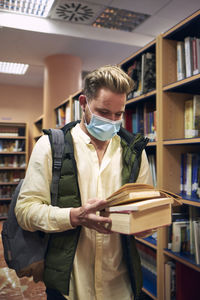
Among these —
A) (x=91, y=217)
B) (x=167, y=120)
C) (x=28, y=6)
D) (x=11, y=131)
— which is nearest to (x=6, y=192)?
(x=11, y=131)

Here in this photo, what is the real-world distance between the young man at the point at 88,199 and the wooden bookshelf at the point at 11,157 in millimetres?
5620

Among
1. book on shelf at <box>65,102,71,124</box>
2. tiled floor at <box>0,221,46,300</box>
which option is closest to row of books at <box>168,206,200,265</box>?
tiled floor at <box>0,221,46,300</box>

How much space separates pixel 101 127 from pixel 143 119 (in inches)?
49.7

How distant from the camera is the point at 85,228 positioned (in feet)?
3.51

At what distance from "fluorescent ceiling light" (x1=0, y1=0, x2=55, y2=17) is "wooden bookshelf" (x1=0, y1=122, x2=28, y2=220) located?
134 inches

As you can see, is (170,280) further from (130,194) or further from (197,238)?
(130,194)

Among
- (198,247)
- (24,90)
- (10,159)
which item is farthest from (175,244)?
(24,90)

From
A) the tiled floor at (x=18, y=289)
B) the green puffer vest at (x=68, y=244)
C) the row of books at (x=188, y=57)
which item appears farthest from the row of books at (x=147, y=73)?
the tiled floor at (x=18, y=289)

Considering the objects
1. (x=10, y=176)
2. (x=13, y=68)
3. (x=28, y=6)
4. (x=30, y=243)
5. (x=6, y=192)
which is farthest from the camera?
(x=10, y=176)

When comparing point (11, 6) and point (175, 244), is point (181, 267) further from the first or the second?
point (11, 6)

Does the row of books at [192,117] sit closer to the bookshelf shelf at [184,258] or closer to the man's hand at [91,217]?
the bookshelf shelf at [184,258]

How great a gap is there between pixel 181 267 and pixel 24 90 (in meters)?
6.31

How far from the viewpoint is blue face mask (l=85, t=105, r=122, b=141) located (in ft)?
3.78

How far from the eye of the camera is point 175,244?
73.0 inches
